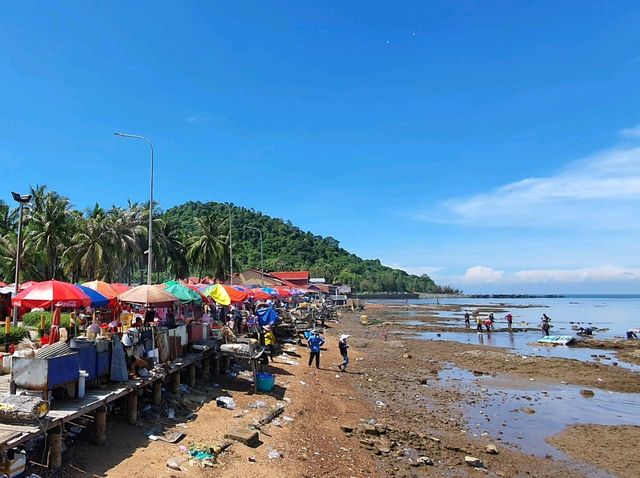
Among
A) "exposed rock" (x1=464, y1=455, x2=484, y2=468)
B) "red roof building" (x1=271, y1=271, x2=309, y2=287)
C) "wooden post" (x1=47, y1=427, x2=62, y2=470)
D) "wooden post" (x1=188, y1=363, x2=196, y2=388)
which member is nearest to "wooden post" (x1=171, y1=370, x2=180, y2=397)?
"wooden post" (x1=188, y1=363, x2=196, y2=388)

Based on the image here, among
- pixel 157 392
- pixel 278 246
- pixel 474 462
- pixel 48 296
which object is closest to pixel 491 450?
pixel 474 462

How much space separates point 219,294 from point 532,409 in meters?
13.4

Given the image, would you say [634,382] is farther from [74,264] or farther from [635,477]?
[74,264]

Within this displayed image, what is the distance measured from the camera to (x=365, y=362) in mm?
27000

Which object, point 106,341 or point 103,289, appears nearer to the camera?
point 106,341

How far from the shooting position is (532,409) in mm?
18047

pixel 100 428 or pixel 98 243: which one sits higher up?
pixel 98 243

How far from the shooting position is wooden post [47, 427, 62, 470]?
27.8 feet

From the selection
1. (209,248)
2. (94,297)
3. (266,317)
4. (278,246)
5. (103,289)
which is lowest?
(266,317)

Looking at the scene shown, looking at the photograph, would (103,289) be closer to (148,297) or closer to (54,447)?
(148,297)

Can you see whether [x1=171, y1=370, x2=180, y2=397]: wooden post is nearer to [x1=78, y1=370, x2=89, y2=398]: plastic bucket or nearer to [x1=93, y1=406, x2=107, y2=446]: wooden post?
[x1=93, y1=406, x2=107, y2=446]: wooden post

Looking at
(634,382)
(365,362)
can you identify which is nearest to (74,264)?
(365,362)

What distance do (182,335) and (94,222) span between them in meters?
33.2

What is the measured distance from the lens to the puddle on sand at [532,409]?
1501 centimetres
